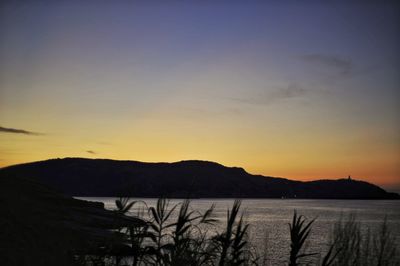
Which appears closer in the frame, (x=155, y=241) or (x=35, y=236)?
(x=155, y=241)

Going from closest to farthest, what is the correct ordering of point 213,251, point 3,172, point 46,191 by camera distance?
1. point 213,251
2. point 3,172
3. point 46,191

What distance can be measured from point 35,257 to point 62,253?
1.96ft

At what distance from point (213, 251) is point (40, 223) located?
560 cm

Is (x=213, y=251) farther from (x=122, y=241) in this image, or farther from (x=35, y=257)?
(x=35, y=257)

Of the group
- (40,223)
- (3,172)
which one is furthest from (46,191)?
(40,223)

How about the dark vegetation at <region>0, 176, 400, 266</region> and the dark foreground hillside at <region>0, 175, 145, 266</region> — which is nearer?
the dark vegetation at <region>0, 176, 400, 266</region>

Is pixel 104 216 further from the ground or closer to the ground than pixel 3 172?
closer to the ground

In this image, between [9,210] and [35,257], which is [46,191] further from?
[35,257]

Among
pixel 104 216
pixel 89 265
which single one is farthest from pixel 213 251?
pixel 104 216

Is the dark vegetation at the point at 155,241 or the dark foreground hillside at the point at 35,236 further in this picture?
the dark foreground hillside at the point at 35,236

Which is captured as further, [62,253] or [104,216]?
[104,216]

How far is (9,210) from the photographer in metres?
10.6

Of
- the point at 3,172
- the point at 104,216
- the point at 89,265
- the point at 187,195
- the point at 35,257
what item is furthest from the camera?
the point at 104,216

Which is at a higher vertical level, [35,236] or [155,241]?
[155,241]
